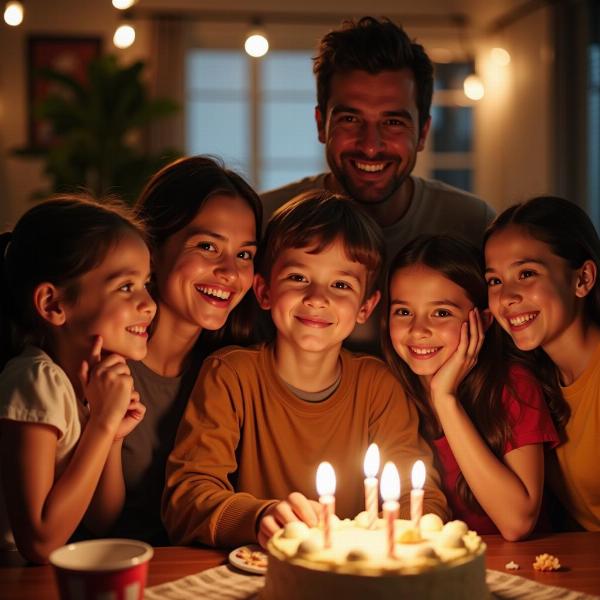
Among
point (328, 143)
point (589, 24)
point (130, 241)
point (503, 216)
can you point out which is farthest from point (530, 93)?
point (130, 241)

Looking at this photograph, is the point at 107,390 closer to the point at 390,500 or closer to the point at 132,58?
the point at 390,500

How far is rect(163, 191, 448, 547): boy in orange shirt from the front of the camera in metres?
2.13

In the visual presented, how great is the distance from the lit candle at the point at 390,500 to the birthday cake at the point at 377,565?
28 mm

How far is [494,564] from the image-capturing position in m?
1.69

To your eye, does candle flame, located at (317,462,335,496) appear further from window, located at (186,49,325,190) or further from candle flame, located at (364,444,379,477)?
window, located at (186,49,325,190)

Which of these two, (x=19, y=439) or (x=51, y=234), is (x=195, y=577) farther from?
(x=51, y=234)

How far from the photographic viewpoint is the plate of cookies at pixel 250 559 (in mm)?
1626

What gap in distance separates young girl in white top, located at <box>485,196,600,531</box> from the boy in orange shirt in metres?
0.32

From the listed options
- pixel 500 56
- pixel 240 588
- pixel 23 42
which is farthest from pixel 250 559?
pixel 23 42

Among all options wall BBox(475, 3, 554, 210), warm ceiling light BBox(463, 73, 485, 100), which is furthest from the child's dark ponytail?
warm ceiling light BBox(463, 73, 485, 100)

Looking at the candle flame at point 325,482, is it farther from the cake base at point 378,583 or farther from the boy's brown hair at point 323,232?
the boy's brown hair at point 323,232

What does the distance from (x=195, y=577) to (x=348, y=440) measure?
69 centimetres

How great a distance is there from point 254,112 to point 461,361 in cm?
652

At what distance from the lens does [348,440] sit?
2.19 m
